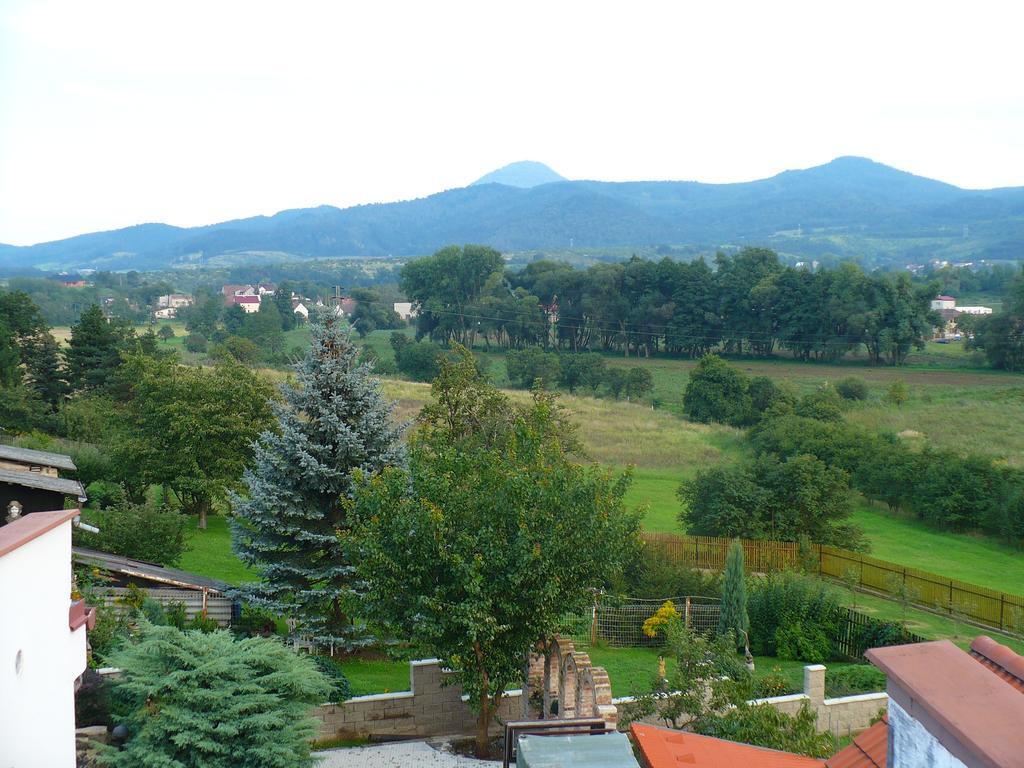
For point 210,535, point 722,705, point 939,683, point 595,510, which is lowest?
point 210,535

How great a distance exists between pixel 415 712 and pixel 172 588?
6.13 metres

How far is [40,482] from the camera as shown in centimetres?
1316

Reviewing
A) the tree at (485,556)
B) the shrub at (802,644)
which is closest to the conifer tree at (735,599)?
the shrub at (802,644)

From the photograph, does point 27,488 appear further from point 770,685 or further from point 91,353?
point 91,353

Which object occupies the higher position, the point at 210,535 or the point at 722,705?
the point at 722,705

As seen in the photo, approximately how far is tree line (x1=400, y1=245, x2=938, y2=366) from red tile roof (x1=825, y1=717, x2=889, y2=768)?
72.8m

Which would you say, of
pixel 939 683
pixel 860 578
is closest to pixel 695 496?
pixel 860 578

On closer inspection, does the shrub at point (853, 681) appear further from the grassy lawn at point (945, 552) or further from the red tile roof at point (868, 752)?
the red tile roof at point (868, 752)

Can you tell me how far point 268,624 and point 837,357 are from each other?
6857 centimetres

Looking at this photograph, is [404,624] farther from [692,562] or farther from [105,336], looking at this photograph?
[105,336]

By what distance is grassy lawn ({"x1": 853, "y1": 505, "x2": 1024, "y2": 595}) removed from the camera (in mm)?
26984

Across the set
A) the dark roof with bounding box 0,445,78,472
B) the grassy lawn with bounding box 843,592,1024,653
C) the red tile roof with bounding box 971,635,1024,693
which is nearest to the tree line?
the grassy lawn with bounding box 843,592,1024,653

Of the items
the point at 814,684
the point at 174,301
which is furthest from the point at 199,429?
the point at 174,301

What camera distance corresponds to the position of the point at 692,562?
85.1 ft
